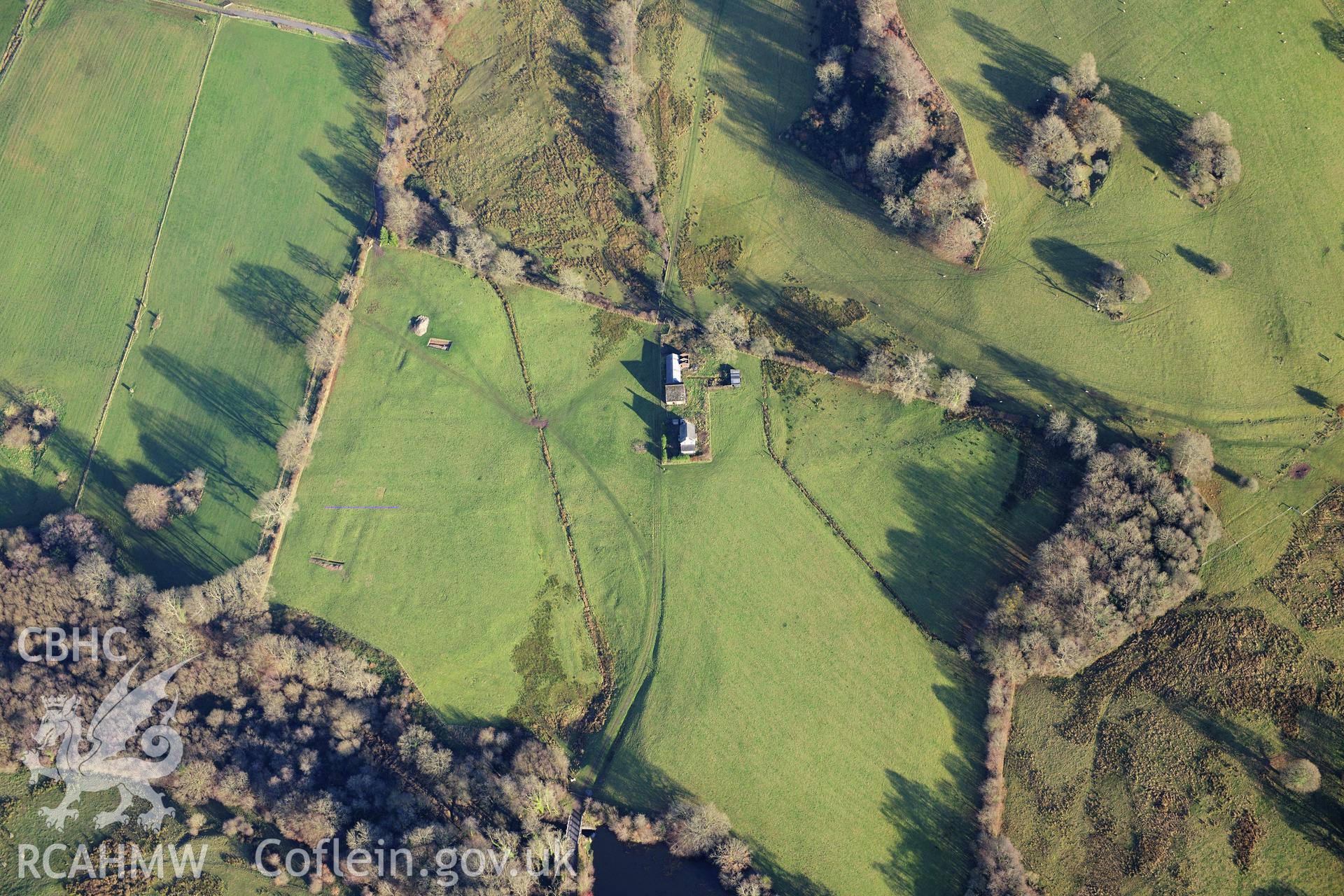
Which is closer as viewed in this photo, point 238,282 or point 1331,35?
point 1331,35

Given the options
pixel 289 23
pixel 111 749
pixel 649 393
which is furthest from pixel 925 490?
pixel 289 23

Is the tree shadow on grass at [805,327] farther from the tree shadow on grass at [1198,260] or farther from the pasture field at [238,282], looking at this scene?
the pasture field at [238,282]

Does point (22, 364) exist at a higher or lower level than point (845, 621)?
lower

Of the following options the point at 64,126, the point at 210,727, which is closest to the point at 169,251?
the point at 64,126

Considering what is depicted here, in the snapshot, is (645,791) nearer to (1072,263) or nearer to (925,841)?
(925,841)

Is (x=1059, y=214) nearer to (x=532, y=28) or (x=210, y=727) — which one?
(x=532, y=28)

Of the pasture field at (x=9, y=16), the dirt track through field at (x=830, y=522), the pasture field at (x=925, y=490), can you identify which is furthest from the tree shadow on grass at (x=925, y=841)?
the pasture field at (x=9, y=16)

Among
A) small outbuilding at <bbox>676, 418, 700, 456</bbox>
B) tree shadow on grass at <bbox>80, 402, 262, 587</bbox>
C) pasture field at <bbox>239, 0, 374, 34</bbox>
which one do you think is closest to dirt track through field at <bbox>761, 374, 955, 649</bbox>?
small outbuilding at <bbox>676, 418, 700, 456</bbox>
